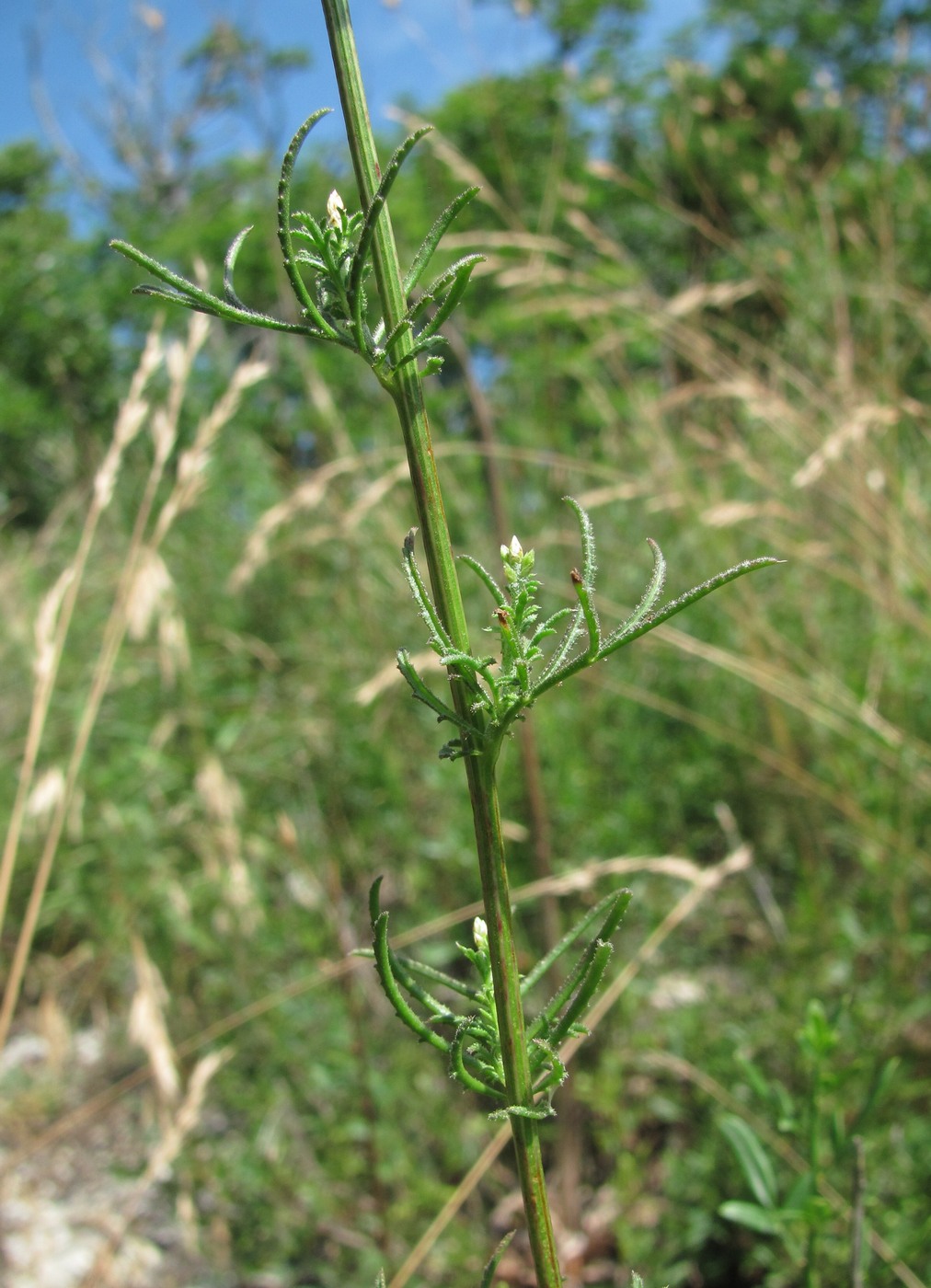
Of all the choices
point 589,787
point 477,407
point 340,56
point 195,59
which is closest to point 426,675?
point 589,787

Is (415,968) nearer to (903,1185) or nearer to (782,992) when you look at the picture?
(903,1185)

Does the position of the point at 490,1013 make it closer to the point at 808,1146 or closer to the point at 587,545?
the point at 587,545

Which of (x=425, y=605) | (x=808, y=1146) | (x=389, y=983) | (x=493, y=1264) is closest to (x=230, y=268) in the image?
(x=425, y=605)

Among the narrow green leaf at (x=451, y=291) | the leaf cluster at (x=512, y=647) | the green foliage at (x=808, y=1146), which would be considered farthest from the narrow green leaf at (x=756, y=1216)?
the narrow green leaf at (x=451, y=291)

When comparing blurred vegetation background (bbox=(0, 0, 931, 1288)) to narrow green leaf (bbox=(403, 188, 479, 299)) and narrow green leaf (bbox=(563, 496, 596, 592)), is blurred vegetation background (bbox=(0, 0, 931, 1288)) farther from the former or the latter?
narrow green leaf (bbox=(403, 188, 479, 299))

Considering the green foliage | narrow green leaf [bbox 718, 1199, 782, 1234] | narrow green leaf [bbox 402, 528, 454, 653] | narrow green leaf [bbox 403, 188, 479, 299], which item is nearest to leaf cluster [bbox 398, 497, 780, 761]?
narrow green leaf [bbox 402, 528, 454, 653]
